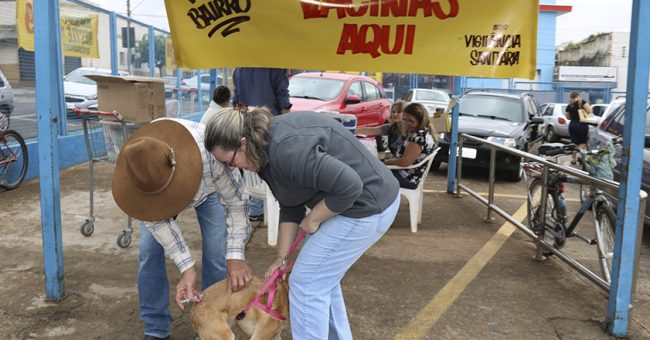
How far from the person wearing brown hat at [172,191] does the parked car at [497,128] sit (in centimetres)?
684

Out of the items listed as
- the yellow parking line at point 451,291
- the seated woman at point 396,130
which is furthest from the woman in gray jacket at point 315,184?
the seated woman at point 396,130

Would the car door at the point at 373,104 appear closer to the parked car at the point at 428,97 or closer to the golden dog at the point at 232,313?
the parked car at the point at 428,97

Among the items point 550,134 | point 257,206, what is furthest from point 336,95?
point 550,134

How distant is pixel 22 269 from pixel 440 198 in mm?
5048

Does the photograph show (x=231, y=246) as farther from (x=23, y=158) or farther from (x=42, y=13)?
(x=23, y=158)

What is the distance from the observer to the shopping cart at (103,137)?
4568 millimetres

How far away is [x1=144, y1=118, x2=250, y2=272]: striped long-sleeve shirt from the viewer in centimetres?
258

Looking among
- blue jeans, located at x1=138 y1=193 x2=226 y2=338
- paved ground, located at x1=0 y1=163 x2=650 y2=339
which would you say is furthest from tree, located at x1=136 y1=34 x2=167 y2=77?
blue jeans, located at x1=138 y1=193 x2=226 y2=338

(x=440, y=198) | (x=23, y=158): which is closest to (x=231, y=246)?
(x=440, y=198)

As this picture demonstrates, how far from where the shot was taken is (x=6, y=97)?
7.52 meters

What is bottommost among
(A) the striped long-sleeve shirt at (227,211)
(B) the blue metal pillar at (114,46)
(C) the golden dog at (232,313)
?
(C) the golden dog at (232,313)

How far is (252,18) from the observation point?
4379mm

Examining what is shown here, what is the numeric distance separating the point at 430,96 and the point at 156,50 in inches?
347

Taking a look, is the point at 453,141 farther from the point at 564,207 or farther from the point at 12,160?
the point at 12,160
